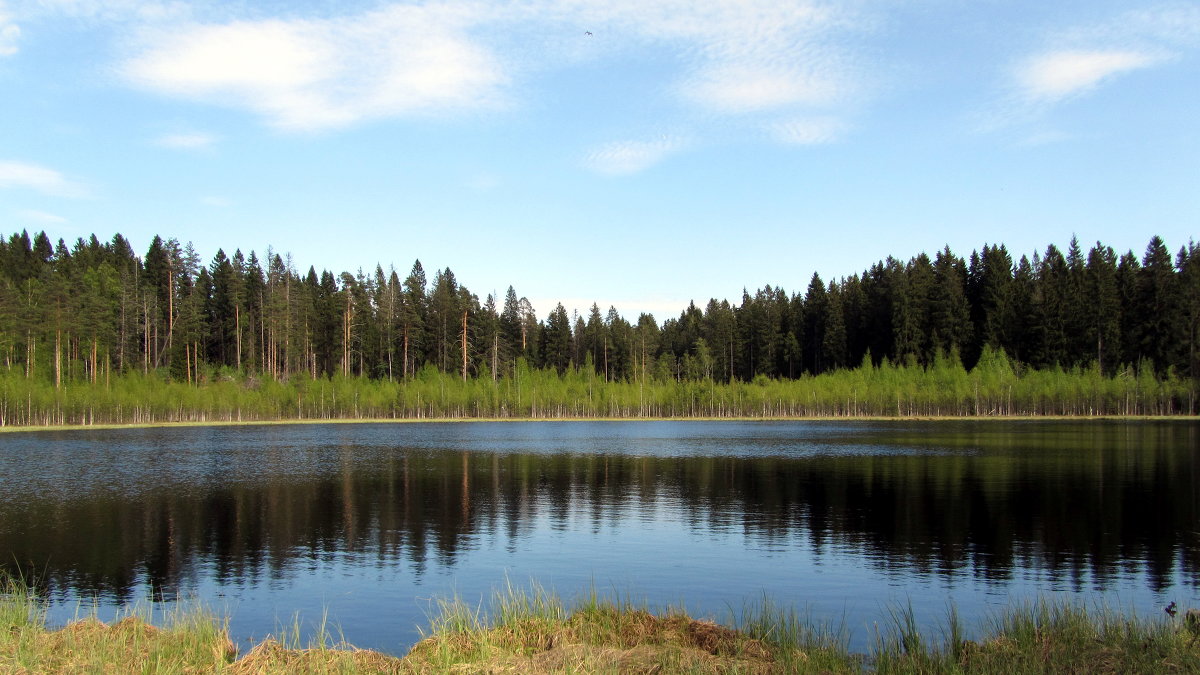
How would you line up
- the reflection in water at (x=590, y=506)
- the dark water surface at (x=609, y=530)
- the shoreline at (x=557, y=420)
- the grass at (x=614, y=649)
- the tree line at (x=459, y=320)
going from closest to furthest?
the grass at (x=614, y=649) → the dark water surface at (x=609, y=530) → the reflection in water at (x=590, y=506) → the shoreline at (x=557, y=420) → the tree line at (x=459, y=320)

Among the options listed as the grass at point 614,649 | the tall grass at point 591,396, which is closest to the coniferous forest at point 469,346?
the tall grass at point 591,396

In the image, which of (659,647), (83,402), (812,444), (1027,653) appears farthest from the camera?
(83,402)

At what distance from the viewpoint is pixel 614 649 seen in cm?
1363

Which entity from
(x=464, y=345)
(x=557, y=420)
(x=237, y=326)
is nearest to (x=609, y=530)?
(x=557, y=420)

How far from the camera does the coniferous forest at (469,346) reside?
123 meters

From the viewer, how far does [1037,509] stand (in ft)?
116

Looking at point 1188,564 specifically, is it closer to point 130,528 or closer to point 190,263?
point 130,528

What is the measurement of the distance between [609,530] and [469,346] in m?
130

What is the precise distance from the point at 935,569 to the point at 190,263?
16199 cm

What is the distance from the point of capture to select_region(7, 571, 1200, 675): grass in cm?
1242

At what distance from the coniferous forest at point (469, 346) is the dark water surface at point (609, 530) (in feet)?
216

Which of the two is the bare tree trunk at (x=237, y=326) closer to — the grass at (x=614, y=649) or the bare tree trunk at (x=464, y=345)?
the bare tree trunk at (x=464, y=345)

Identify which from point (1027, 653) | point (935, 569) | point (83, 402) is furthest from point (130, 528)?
point (83, 402)

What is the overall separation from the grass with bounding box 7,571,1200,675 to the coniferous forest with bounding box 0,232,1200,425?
111222mm
